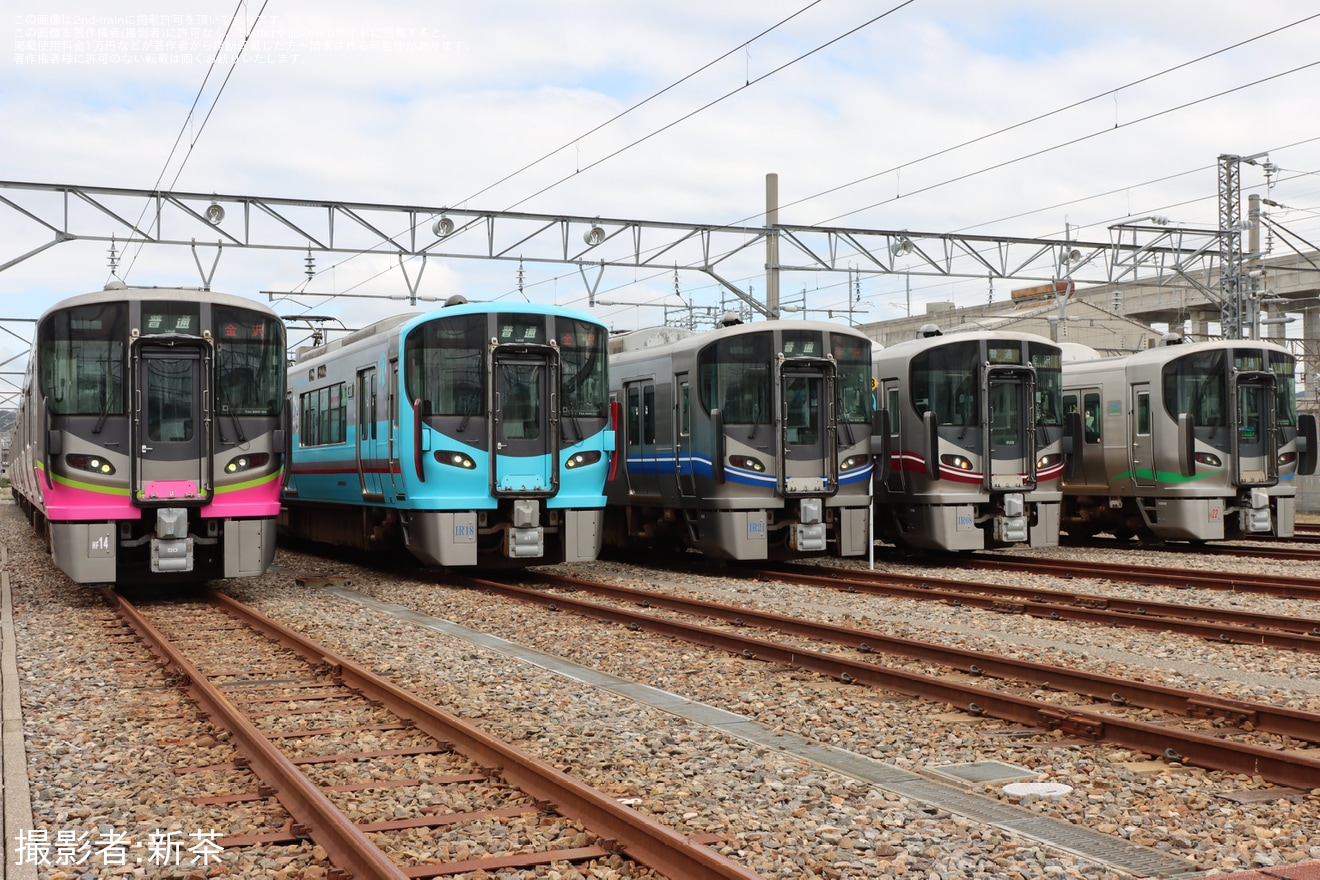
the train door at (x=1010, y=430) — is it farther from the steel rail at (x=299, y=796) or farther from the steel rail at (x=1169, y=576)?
the steel rail at (x=299, y=796)

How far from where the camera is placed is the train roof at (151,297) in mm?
13484

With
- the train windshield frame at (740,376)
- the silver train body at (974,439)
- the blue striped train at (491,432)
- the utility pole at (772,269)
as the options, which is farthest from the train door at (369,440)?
the utility pole at (772,269)

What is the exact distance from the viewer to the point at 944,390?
18234mm

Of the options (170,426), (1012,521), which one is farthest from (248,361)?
(1012,521)

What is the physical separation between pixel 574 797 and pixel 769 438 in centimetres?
1149

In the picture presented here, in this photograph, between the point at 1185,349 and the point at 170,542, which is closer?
the point at 170,542

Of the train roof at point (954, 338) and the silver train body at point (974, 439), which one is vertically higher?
the train roof at point (954, 338)

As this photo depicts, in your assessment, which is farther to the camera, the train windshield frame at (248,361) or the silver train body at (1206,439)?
the silver train body at (1206,439)

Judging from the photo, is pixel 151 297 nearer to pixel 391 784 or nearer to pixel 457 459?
pixel 457 459

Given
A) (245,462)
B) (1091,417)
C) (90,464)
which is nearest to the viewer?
(90,464)

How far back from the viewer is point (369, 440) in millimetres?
16953

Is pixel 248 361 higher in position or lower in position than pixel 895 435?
higher

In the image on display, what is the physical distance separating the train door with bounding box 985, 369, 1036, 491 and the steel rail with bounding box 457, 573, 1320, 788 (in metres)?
7.33

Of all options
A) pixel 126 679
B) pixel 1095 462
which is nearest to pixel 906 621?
pixel 126 679
